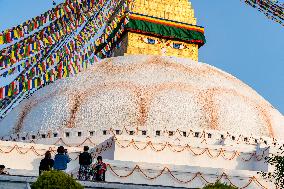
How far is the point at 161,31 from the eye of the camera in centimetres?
2484

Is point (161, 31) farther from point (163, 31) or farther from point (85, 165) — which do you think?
point (85, 165)

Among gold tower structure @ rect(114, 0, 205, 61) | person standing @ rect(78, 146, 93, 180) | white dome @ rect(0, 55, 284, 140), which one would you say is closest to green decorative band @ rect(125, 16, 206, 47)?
gold tower structure @ rect(114, 0, 205, 61)

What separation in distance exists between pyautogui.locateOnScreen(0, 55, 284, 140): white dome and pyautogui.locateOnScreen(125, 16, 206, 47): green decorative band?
3279mm

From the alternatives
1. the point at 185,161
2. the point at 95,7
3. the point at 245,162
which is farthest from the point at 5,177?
the point at 95,7

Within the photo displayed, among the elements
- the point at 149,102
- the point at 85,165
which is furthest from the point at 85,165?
the point at 149,102

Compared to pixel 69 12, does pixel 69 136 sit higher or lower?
lower

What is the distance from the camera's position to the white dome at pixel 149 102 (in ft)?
61.2

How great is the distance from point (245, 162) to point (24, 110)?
8409mm

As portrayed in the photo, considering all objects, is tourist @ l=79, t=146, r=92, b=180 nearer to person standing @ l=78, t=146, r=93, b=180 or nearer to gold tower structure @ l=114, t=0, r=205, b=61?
person standing @ l=78, t=146, r=93, b=180

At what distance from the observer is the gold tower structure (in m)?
24.8

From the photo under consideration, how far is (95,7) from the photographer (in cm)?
2083

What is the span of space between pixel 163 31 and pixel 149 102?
21.8 feet

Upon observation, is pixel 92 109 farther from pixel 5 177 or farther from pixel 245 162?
pixel 5 177

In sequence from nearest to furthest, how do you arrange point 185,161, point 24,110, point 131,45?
point 185,161 → point 24,110 → point 131,45
